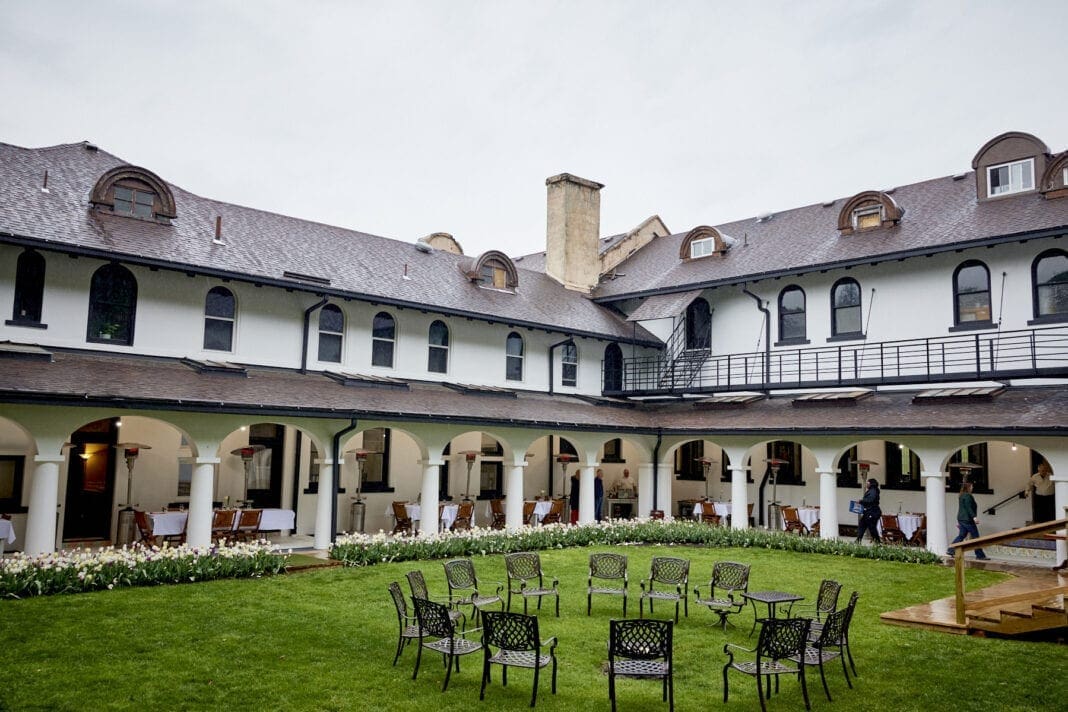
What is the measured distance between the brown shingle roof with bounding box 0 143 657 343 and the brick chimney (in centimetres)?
238

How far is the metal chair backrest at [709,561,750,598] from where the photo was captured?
12867mm

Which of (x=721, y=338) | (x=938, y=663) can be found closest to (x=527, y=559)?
(x=938, y=663)

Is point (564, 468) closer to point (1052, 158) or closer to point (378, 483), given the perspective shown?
point (378, 483)

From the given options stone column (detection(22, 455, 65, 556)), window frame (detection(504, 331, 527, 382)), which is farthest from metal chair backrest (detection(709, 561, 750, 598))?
window frame (detection(504, 331, 527, 382))

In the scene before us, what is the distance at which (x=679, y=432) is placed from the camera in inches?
955

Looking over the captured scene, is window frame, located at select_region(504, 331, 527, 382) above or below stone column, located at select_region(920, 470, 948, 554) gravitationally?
above

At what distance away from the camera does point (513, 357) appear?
86.6 ft

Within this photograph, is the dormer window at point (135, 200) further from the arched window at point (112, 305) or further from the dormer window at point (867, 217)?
the dormer window at point (867, 217)

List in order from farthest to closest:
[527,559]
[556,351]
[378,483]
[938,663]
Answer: [556,351]
[378,483]
[527,559]
[938,663]

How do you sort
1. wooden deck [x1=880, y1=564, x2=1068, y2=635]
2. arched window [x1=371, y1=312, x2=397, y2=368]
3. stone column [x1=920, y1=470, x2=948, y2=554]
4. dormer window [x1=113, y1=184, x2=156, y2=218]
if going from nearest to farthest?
wooden deck [x1=880, y1=564, x2=1068, y2=635] → dormer window [x1=113, y1=184, x2=156, y2=218] → stone column [x1=920, y1=470, x2=948, y2=554] → arched window [x1=371, y1=312, x2=397, y2=368]

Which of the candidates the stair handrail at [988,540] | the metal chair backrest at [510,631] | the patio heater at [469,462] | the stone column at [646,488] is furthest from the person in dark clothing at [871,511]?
the metal chair backrest at [510,631]

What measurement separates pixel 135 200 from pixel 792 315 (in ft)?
64.3

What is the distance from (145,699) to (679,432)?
1798 cm

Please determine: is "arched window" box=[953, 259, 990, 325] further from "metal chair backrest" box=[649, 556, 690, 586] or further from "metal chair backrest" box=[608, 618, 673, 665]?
"metal chair backrest" box=[608, 618, 673, 665]
